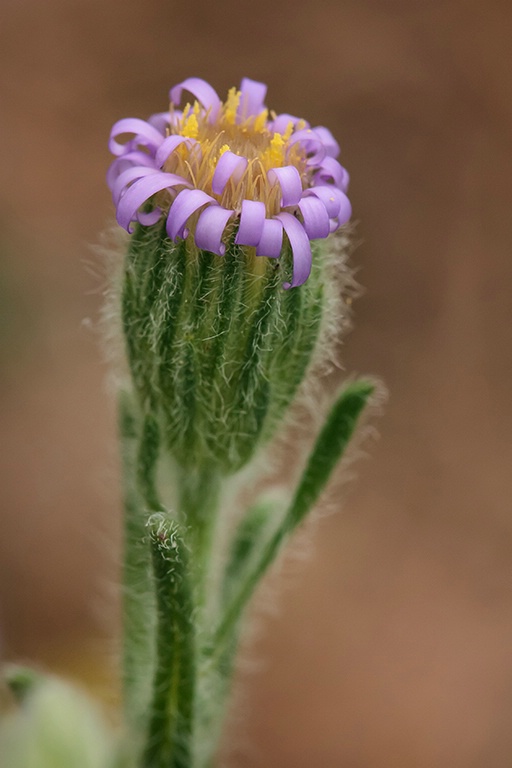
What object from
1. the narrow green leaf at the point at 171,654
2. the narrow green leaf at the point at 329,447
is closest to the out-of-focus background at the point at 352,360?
the narrow green leaf at the point at 171,654

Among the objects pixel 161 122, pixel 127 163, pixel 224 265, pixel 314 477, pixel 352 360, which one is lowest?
pixel 314 477

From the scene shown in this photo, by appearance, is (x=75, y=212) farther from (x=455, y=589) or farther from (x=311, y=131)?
(x=311, y=131)

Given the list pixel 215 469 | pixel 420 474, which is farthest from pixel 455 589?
pixel 215 469

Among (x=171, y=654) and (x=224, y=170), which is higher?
(x=224, y=170)

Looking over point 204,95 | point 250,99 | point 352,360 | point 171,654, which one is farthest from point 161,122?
point 352,360

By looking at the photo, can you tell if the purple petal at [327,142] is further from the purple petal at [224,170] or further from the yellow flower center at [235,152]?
the purple petal at [224,170]

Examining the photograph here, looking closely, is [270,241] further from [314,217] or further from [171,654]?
[171,654]
